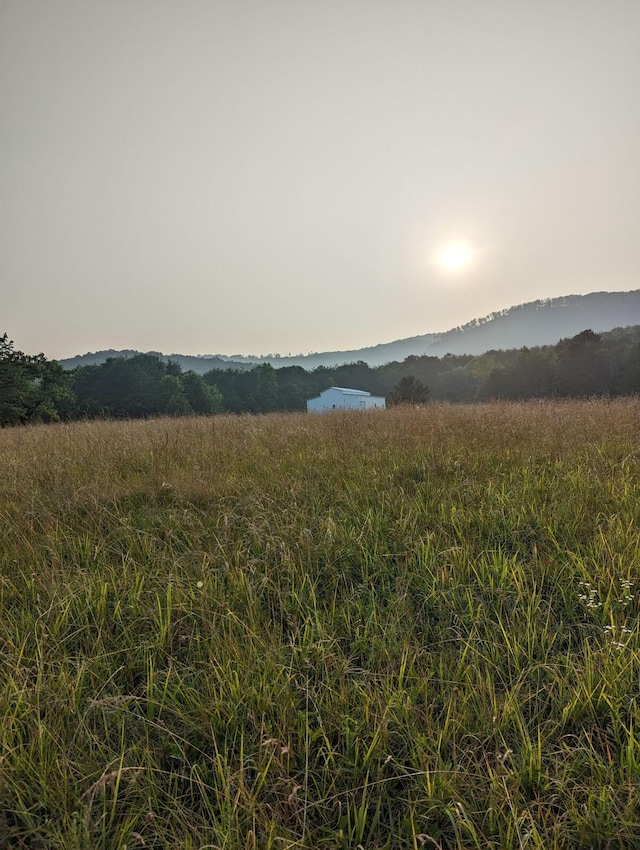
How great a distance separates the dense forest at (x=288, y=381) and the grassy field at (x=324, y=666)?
1458cm

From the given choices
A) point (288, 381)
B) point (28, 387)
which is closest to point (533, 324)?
point (288, 381)

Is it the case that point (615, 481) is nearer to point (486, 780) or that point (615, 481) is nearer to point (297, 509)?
point (297, 509)

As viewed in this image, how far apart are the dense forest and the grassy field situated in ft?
47.8

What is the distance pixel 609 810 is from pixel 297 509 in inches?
82.5

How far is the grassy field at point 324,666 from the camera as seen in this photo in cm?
103

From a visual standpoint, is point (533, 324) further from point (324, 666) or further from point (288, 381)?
point (324, 666)

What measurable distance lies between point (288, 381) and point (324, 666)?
215ft

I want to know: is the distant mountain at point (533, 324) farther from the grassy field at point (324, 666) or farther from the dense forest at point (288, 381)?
the grassy field at point (324, 666)

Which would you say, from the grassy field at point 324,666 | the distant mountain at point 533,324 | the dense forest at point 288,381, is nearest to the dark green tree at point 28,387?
the dense forest at point 288,381

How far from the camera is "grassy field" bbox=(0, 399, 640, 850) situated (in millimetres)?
1032

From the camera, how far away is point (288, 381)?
2611 inches

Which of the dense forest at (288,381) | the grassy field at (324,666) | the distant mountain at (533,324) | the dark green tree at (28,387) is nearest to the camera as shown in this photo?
the grassy field at (324,666)

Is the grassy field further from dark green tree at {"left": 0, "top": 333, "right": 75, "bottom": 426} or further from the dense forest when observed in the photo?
dark green tree at {"left": 0, "top": 333, "right": 75, "bottom": 426}

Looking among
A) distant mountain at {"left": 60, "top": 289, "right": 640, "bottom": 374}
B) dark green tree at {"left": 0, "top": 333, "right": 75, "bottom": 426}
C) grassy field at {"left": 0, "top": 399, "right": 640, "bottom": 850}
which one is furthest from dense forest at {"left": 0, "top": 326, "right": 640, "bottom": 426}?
distant mountain at {"left": 60, "top": 289, "right": 640, "bottom": 374}
